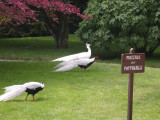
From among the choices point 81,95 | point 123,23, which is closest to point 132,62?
point 81,95

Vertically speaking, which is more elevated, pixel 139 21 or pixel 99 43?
pixel 139 21

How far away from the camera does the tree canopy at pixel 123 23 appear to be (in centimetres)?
1964

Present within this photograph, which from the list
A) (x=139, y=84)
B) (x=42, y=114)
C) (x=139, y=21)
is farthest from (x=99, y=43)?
(x=42, y=114)

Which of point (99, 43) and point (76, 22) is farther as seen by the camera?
point (76, 22)

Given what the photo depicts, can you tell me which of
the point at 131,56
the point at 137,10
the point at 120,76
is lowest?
the point at 120,76

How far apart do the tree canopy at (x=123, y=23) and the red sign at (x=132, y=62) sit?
1365 cm

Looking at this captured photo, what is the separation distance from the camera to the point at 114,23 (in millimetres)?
20172

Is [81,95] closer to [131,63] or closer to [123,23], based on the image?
[131,63]

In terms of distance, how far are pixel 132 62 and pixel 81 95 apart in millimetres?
3528

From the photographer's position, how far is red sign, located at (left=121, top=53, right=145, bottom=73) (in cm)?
592

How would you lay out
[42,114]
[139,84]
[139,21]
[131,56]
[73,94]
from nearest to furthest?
[131,56]
[42,114]
[73,94]
[139,84]
[139,21]

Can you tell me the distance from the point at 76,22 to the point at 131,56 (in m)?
30.9

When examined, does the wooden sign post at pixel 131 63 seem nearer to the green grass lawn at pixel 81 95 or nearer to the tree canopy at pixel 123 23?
the green grass lawn at pixel 81 95

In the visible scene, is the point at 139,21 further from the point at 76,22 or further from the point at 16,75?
the point at 76,22
